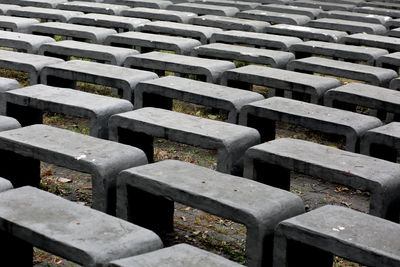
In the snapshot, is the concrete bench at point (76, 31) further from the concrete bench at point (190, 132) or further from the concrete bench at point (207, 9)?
the concrete bench at point (190, 132)

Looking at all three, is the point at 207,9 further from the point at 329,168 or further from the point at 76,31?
the point at 329,168

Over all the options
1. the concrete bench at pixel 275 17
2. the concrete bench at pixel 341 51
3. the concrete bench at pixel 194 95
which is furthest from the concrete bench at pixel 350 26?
the concrete bench at pixel 194 95

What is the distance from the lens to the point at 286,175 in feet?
19.5

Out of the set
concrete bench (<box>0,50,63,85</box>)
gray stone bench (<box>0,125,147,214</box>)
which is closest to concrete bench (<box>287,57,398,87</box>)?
concrete bench (<box>0,50,63,85</box>)

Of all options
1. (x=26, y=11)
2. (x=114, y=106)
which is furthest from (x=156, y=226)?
(x=26, y=11)

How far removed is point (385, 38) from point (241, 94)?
387 centimetres

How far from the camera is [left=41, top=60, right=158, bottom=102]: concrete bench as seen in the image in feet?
24.7

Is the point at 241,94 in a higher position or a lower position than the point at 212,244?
higher

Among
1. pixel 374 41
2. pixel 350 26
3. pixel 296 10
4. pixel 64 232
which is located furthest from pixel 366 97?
pixel 296 10

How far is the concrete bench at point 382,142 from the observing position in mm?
6086

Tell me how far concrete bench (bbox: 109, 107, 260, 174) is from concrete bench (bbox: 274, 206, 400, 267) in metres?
1.40

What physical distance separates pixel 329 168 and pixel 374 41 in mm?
5177

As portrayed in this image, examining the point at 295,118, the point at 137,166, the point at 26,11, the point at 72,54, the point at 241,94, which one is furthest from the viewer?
the point at 26,11

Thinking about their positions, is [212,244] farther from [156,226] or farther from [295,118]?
[295,118]
